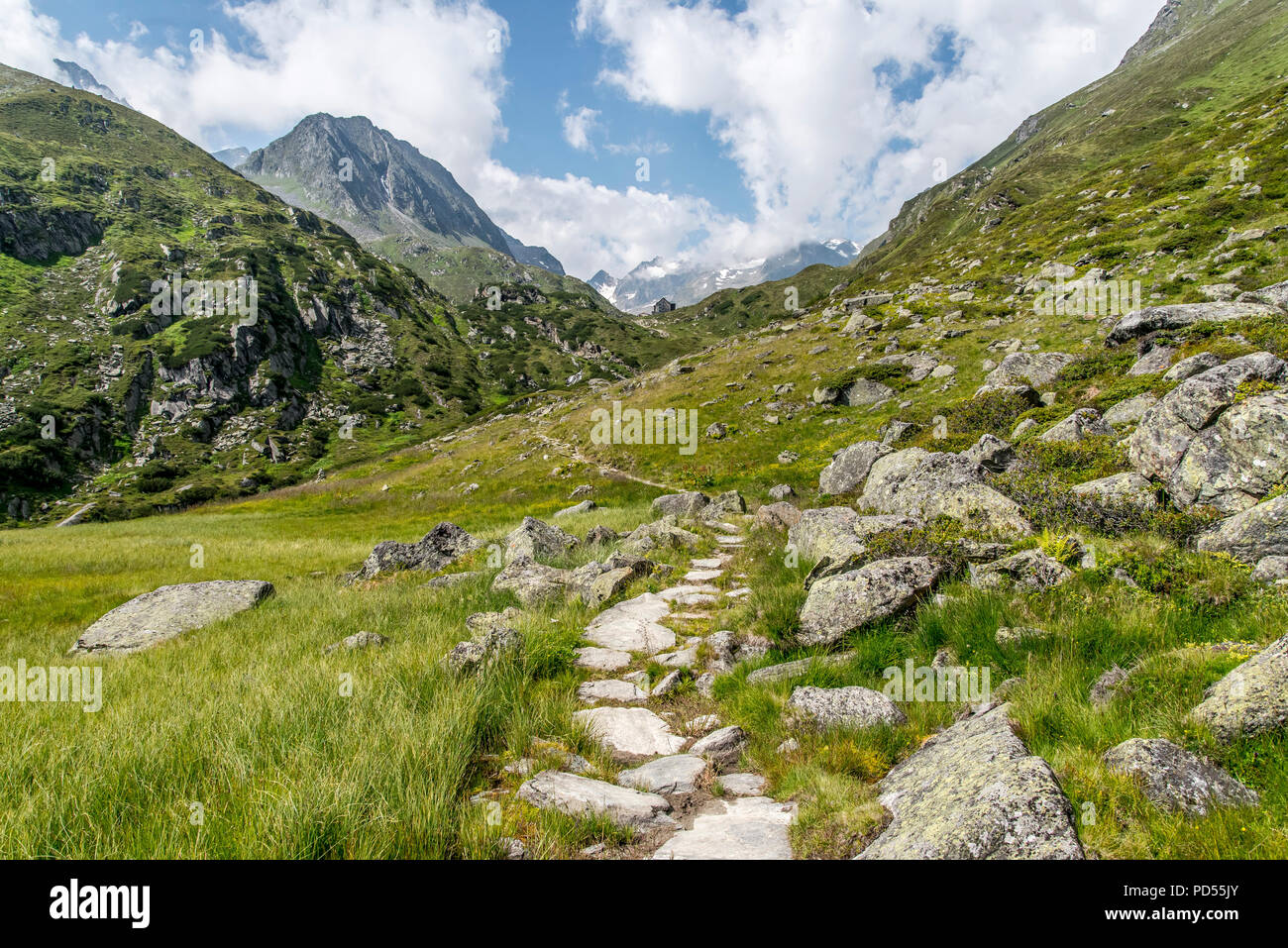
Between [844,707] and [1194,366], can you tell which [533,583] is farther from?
[1194,366]

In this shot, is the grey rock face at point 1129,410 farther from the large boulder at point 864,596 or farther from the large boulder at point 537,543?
the large boulder at point 537,543

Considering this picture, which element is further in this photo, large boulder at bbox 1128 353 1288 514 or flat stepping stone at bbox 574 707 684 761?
large boulder at bbox 1128 353 1288 514

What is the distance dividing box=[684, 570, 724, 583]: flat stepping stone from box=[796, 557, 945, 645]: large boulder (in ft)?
15.0

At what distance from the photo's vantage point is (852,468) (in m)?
20.0

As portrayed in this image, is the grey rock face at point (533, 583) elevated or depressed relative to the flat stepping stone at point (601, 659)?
elevated

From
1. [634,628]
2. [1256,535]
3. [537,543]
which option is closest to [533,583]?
[634,628]

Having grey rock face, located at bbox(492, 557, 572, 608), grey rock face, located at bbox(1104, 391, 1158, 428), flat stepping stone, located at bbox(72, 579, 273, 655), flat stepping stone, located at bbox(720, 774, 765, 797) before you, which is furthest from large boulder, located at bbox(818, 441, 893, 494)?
flat stepping stone, located at bbox(72, 579, 273, 655)

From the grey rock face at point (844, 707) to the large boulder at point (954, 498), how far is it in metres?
4.62

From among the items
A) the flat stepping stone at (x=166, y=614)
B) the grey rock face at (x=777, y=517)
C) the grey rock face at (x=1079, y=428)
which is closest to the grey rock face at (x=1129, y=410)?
the grey rock face at (x=1079, y=428)

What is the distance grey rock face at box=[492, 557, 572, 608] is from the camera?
11617mm

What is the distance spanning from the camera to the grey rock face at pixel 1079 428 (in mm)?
12315

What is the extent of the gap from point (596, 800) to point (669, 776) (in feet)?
3.13

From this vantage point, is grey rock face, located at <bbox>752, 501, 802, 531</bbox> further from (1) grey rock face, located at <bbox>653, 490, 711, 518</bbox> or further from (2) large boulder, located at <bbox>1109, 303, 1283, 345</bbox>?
(2) large boulder, located at <bbox>1109, 303, 1283, 345</bbox>
